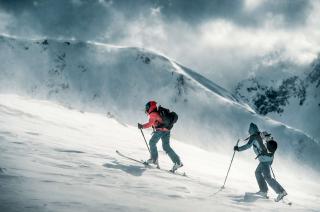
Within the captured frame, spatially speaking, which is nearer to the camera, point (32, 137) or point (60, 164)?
point (60, 164)

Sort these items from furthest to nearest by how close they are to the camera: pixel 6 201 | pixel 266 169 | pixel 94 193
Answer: pixel 266 169 → pixel 94 193 → pixel 6 201

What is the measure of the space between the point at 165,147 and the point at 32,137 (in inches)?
176

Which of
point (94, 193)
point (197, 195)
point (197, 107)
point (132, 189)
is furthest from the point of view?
point (197, 107)

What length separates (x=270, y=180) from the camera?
1235 cm

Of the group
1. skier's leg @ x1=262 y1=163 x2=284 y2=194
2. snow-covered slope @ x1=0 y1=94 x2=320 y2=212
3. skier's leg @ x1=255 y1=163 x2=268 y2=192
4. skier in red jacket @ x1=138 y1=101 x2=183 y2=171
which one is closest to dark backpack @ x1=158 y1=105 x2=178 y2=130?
skier in red jacket @ x1=138 y1=101 x2=183 y2=171

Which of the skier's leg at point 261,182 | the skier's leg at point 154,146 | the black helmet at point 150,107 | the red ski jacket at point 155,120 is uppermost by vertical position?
the black helmet at point 150,107

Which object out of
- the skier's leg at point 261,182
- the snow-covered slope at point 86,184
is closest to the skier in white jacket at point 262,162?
the skier's leg at point 261,182

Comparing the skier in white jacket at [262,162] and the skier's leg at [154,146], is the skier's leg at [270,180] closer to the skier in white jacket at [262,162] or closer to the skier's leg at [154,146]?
the skier in white jacket at [262,162]

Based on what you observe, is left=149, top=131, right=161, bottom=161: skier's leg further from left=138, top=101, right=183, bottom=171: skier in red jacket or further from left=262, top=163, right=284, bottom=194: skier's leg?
left=262, top=163, right=284, bottom=194: skier's leg

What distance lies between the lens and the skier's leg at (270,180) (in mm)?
12120

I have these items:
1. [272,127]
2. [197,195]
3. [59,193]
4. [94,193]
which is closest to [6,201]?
[59,193]

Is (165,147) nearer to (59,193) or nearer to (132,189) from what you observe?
(132,189)

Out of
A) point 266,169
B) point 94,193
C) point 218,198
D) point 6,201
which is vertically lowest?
point 6,201

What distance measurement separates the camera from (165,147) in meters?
14.1
